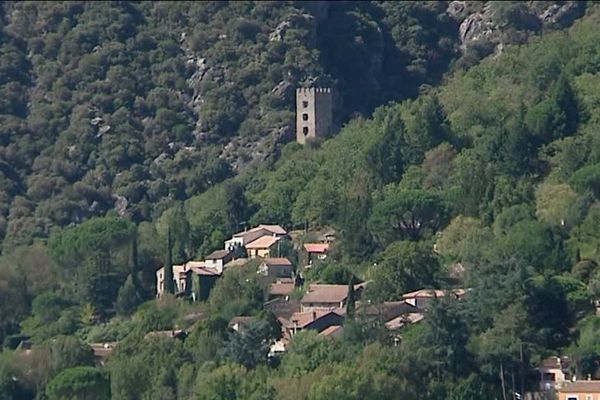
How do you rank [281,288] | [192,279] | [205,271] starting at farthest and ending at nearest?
1. [205,271]
2. [192,279]
3. [281,288]

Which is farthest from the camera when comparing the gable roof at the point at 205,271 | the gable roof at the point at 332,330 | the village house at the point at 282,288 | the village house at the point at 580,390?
the gable roof at the point at 205,271

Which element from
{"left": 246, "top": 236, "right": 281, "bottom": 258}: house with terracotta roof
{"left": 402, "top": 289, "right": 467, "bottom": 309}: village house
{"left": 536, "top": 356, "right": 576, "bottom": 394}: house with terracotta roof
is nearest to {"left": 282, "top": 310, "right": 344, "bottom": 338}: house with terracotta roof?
{"left": 402, "top": 289, "right": 467, "bottom": 309}: village house

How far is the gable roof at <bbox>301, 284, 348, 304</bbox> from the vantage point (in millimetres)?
130250

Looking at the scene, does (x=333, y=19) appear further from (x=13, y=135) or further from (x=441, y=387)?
(x=441, y=387)

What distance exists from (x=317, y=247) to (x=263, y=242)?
9.77ft

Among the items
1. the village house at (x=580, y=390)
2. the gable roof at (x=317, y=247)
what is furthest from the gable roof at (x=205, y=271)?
the village house at (x=580, y=390)

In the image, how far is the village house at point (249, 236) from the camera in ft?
469

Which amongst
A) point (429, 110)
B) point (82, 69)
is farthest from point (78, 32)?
point (429, 110)

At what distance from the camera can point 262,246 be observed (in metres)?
142

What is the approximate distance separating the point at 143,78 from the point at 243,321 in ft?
127

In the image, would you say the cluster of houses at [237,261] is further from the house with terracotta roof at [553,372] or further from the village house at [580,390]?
the village house at [580,390]

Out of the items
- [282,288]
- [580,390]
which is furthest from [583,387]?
[282,288]

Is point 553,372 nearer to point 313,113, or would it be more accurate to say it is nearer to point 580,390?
point 580,390

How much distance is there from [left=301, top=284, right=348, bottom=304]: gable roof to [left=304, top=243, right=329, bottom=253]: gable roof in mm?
6881
